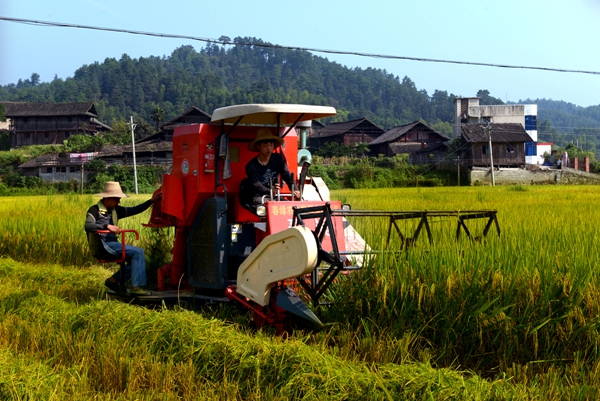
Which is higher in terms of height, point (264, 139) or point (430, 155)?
point (430, 155)

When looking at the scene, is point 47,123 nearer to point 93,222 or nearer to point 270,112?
point 93,222

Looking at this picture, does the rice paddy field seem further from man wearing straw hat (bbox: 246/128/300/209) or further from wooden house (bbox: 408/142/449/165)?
wooden house (bbox: 408/142/449/165)

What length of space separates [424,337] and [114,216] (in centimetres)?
483

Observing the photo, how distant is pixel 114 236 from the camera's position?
31.2 ft

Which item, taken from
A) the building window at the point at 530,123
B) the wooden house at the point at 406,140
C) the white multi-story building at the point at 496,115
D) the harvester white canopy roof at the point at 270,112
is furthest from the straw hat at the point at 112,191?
the building window at the point at 530,123

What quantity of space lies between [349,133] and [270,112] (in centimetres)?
8165

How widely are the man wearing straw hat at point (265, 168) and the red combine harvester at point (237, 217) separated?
5.8 inches

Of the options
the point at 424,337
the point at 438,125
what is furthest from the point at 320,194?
the point at 438,125

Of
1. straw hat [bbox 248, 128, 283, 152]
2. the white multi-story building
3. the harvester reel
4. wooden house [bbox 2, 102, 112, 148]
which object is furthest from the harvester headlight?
wooden house [bbox 2, 102, 112, 148]

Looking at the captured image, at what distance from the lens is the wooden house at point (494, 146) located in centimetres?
7244

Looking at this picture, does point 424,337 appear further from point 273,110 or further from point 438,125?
point 438,125

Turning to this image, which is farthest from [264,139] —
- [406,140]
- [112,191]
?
[406,140]

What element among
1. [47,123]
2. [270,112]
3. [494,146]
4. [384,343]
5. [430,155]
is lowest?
[384,343]

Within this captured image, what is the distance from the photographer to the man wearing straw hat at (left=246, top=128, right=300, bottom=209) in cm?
831
